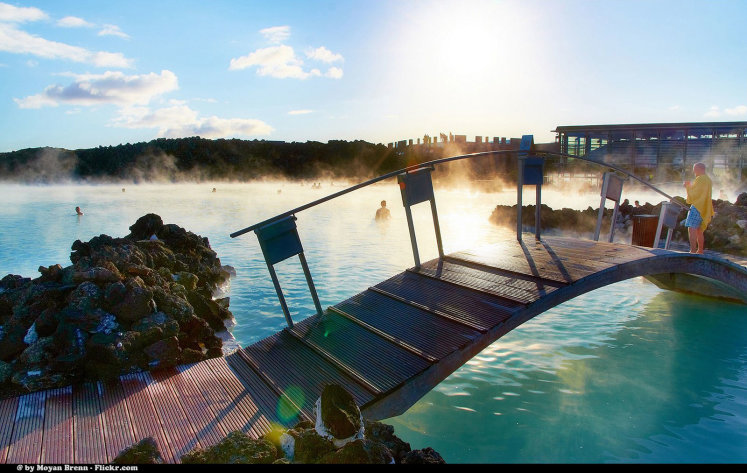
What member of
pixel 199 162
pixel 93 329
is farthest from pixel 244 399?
pixel 199 162

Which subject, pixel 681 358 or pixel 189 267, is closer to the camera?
pixel 681 358

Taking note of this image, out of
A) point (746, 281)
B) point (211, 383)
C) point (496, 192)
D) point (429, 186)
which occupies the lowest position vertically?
point (496, 192)

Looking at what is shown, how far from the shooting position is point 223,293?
28.4 ft

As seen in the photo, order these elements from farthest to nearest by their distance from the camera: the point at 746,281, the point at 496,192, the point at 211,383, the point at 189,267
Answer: the point at 496,192, the point at 189,267, the point at 746,281, the point at 211,383

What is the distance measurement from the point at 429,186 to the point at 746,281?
4942mm

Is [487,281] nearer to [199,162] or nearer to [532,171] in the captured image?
[532,171]

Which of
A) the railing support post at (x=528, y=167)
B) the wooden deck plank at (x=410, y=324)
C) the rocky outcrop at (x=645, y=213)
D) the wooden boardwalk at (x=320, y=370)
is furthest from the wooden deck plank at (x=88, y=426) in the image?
the rocky outcrop at (x=645, y=213)

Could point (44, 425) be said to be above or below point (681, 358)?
above

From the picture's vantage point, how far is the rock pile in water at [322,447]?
2381 mm

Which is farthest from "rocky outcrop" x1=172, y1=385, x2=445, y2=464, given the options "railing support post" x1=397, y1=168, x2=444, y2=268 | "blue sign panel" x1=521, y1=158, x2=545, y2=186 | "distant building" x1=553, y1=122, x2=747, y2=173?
"distant building" x1=553, y1=122, x2=747, y2=173

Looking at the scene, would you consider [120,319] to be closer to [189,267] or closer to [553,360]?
[189,267]

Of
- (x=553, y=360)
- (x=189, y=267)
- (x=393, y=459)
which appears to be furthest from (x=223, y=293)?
(x=393, y=459)

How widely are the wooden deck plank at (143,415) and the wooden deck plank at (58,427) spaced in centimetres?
33

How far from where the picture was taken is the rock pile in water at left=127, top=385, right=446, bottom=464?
2381mm
